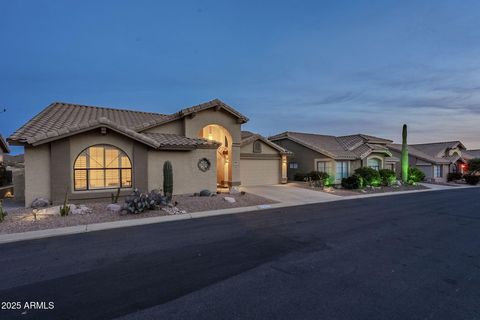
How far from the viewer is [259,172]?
23250mm

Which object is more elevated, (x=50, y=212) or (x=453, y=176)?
(x=50, y=212)

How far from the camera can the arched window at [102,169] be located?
42.1 feet

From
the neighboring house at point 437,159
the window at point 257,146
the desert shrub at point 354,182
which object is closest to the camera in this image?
the desert shrub at point 354,182

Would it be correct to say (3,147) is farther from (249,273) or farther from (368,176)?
(368,176)

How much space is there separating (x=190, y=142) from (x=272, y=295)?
1292 cm

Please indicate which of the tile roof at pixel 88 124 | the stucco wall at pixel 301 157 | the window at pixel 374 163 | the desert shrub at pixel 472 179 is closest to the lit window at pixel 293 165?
the stucco wall at pixel 301 157

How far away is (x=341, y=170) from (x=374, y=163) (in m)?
5.38

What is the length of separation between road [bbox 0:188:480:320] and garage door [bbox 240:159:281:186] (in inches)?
529

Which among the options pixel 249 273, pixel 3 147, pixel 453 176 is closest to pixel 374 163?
pixel 453 176

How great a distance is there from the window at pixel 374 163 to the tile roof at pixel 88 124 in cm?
1731

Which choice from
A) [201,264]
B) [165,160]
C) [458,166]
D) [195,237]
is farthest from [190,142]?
[458,166]

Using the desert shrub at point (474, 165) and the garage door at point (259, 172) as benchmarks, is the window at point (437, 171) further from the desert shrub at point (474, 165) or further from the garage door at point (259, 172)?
the garage door at point (259, 172)

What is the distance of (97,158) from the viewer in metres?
13.3

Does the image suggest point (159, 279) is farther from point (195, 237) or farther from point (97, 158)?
point (97, 158)
